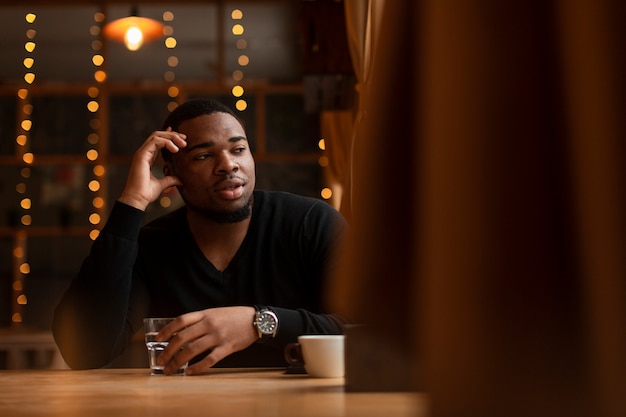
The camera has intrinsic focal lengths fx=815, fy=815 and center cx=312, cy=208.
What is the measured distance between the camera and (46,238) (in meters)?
5.55

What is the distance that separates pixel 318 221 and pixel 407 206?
1.69 metres

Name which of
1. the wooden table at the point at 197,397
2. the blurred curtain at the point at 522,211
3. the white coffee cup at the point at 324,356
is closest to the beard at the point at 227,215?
the wooden table at the point at 197,397

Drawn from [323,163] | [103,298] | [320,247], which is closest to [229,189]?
[320,247]

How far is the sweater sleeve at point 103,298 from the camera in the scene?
193 centimetres

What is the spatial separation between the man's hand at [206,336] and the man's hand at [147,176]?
0.53 m

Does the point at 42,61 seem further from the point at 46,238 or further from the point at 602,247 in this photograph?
the point at 602,247

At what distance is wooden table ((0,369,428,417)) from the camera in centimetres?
78

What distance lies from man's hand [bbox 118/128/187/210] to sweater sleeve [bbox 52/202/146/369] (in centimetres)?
5

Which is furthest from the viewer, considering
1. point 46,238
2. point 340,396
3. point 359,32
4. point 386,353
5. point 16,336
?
point 46,238

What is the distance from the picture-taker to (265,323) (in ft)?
5.55

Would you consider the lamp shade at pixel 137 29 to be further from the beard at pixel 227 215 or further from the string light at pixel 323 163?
the beard at pixel 227 215

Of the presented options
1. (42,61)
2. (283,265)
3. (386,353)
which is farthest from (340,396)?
(42,61)

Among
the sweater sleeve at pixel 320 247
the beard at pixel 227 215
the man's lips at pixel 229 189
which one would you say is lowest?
the sweater sleeve at pixel 320 247

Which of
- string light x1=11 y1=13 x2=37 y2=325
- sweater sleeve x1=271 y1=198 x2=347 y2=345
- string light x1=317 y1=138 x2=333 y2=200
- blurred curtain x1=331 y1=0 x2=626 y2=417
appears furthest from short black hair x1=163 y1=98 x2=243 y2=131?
string light x1=11 y1=13 x2=37 y2=325
